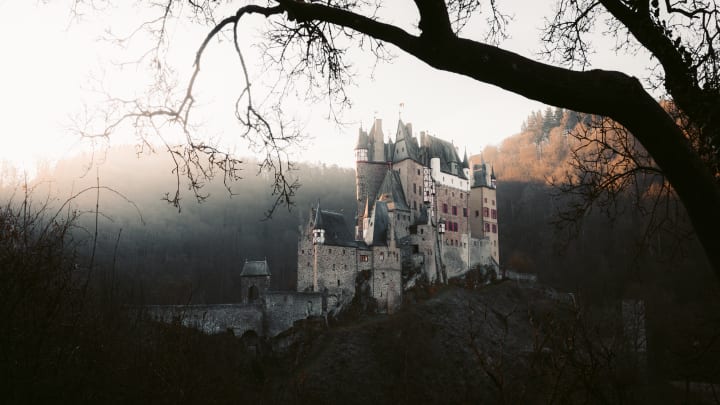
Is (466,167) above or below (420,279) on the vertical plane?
above

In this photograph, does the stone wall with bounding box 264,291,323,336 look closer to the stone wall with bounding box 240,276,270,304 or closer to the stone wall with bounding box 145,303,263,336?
the stone wall with bounding box 145,303,263,336

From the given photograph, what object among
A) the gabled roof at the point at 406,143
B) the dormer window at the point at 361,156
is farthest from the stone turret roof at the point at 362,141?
the gabled roof at the point at 406,143

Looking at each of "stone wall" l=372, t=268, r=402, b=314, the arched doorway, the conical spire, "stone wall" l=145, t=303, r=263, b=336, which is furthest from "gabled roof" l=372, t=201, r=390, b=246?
"stone wall" l=145, t=303, r=263, b=336

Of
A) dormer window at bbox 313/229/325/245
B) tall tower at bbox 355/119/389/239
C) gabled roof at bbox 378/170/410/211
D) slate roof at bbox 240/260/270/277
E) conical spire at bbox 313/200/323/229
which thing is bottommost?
slate roof at bbox 240/260/270/277

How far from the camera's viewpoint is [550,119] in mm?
82812

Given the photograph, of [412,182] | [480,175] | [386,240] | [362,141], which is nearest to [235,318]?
[386,240]

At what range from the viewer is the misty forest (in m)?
3.21

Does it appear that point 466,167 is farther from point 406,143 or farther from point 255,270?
point 255,270

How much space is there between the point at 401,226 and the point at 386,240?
8.59 ft

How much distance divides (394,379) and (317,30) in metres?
27.9

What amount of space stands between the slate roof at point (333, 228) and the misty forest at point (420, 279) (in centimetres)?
88

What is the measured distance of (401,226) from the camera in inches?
1540

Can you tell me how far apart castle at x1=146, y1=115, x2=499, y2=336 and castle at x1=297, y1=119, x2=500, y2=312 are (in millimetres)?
66

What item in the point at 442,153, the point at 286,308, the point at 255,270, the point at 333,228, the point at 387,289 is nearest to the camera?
the point at 286,308
